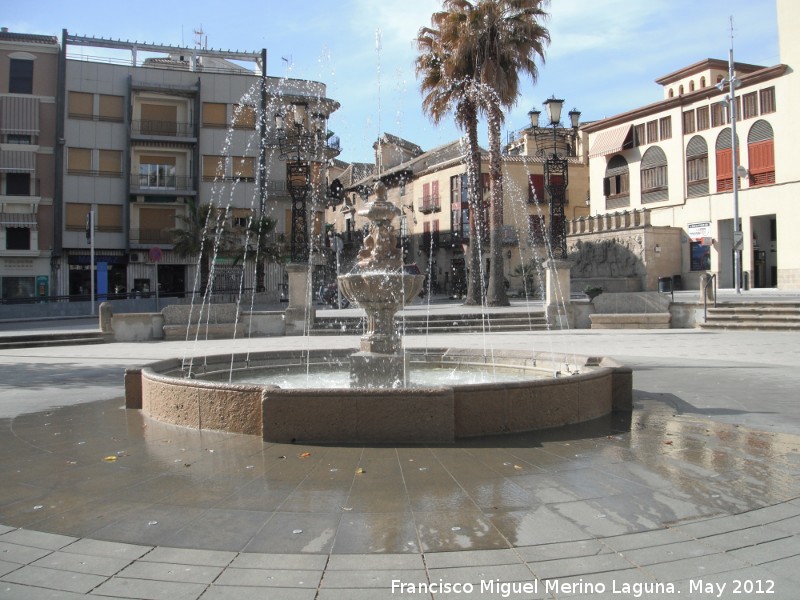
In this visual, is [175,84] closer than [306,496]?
No

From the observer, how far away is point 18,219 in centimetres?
3731

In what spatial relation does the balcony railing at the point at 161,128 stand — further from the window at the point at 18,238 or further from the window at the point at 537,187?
the window at the point at 537,187

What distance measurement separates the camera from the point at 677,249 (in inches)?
1446

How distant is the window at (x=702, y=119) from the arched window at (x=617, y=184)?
5729 mm

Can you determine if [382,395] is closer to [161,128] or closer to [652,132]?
[652,132]

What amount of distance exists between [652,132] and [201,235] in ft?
88.9

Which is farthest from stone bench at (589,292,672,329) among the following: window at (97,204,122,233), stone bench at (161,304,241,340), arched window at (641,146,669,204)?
window at (97,204,122,233)

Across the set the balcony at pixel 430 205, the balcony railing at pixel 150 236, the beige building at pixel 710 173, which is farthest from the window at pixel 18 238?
the beige building at pixel 710 173

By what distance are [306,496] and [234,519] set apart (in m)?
0.56

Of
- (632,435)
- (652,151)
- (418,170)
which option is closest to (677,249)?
(652,151)

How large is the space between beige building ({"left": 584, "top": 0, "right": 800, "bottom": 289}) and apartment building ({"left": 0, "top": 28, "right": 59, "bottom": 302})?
3202 cm

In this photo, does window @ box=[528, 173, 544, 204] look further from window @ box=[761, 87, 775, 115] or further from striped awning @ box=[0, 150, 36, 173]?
striped awning @ box=[0, 150, 36, 173]

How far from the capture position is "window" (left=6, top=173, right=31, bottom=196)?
37.7 m

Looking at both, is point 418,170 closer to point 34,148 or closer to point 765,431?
point 34,148
